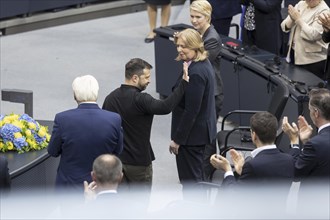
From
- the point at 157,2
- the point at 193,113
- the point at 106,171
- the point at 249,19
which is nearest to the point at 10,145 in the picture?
the point at 193,113

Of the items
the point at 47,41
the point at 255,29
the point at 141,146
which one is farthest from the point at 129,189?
the point at 47,41

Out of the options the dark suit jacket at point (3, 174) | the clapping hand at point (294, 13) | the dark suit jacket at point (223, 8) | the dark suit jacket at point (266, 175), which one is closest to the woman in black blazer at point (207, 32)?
the clapping hand at point (294, 13)

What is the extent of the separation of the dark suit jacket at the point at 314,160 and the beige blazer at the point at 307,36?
10.7 feet

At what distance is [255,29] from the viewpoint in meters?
10.7

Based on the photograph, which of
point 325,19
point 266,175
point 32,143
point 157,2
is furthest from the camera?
point 157,2

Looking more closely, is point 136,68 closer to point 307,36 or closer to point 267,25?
point 307,36

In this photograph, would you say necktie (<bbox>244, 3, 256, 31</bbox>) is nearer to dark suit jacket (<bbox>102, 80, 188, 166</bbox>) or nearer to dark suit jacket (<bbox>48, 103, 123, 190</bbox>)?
dark suit jacket (<bbox>102, 80, 188, 166</bbox>)

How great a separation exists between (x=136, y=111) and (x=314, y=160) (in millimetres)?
1591

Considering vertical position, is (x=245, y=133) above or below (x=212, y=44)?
below

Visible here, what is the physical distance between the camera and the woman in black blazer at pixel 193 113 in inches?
293

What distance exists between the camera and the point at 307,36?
9.34m

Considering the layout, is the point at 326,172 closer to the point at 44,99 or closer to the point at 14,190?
the point at 14,190

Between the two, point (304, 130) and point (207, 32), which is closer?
point (304, 130)

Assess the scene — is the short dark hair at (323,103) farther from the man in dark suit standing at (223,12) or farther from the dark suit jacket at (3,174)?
the man in dark suit standing at (223,12)
